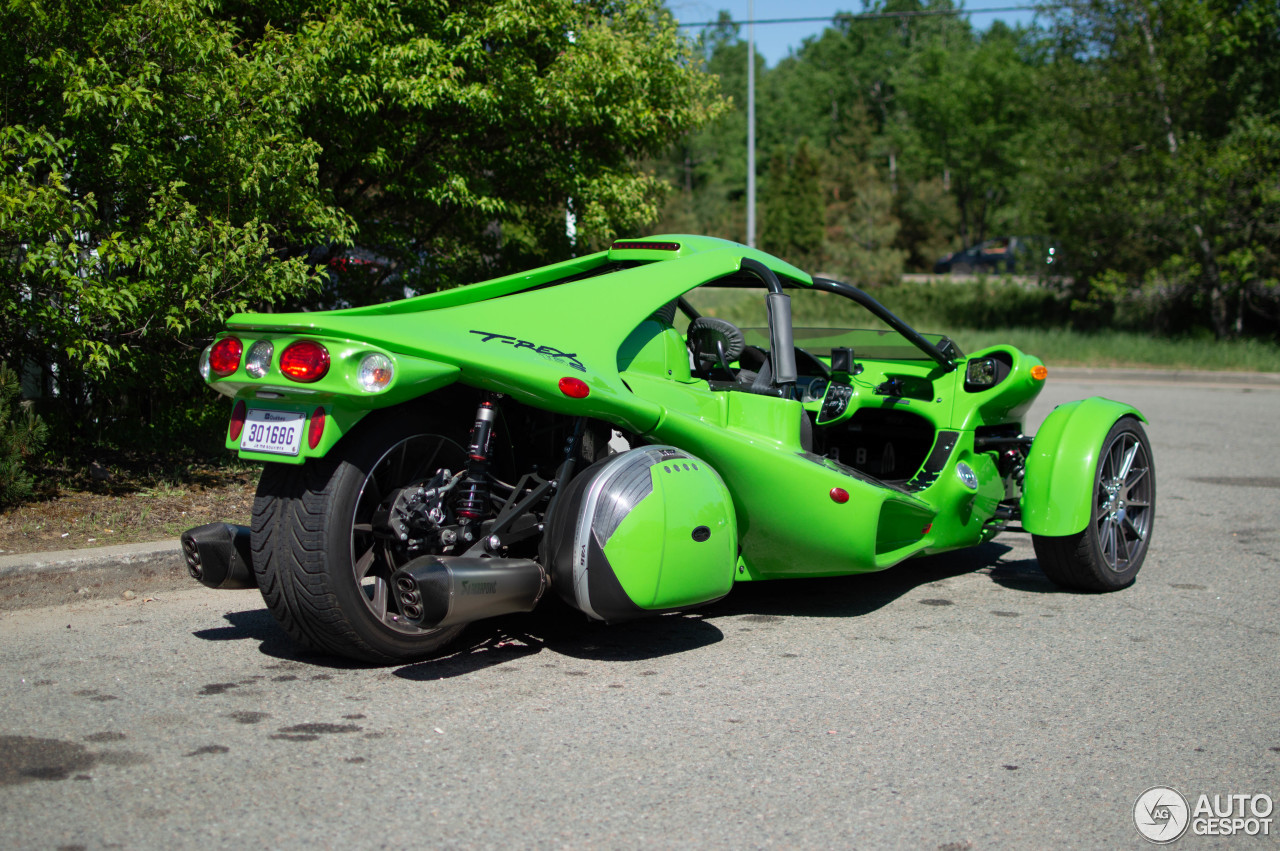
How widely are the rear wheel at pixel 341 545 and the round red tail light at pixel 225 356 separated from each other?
382 mm

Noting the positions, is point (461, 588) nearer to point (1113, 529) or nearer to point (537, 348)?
point (537, 348)

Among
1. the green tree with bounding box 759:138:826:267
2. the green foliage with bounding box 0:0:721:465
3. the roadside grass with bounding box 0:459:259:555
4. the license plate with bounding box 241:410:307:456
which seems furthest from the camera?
the green tree with bounding box 759:138:826:267

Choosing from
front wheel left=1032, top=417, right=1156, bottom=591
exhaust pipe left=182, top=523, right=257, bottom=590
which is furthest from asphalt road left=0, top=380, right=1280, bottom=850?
exhaust pipe left=182, top=523, right=257, bottom=590

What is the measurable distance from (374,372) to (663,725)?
4.84 feet

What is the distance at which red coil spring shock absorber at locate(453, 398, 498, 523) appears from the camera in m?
3.98

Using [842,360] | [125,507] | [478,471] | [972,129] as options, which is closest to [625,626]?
[478,471]

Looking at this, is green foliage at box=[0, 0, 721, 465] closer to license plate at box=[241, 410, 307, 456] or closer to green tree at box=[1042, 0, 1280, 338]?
license plate at box=[241, 410, 307, 456]

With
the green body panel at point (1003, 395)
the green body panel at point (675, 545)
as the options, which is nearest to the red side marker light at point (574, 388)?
the green body panel at point (675, 545)

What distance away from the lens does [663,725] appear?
12.0 ft

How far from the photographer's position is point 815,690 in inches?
160

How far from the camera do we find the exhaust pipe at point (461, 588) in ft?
12.1

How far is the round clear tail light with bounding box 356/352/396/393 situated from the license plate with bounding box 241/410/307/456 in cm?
28

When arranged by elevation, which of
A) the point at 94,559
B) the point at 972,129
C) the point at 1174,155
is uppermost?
the point at 972,129

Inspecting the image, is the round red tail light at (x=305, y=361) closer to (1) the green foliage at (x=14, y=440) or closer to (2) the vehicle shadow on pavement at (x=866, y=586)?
(2) the vehicle shadow on pavement at (x=866, y=586)
